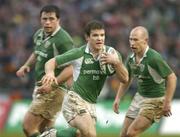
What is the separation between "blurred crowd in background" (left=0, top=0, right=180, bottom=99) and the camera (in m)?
23.9

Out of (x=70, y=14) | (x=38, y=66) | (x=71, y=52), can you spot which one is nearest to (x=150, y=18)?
(x=70, y=14)

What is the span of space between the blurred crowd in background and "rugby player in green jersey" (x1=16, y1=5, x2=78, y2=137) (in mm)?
8610

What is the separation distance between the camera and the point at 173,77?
1325 cm

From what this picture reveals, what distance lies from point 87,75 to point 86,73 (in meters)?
0.04

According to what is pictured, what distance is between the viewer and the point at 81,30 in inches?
970

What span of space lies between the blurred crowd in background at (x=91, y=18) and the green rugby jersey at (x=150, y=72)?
9.60m

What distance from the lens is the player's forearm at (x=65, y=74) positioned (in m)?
13.6

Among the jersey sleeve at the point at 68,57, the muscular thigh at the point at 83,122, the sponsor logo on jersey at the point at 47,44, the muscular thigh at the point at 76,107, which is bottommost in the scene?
the muscular thigh at the point at 83,122

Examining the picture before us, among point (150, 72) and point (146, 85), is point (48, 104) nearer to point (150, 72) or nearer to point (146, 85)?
point (146, 85)

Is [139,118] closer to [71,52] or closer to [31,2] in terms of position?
[71,52]

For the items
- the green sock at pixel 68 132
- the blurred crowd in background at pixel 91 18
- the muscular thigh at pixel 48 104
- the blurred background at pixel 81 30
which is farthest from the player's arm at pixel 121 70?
the blurred crowd in background at pixel 91 18

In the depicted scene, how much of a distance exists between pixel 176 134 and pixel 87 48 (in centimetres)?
Result: 876

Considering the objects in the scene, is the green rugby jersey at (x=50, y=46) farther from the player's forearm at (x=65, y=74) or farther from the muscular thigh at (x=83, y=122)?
the muscular thigh at (x=83, y=122)

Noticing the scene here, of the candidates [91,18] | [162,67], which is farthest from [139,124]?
[91,18]
